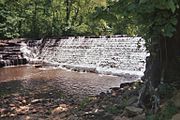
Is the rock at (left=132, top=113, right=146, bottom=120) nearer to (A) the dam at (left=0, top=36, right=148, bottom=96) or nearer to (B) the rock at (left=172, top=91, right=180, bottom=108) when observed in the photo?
(B) the rock at (left=172, top=91, right=180, bottom=108)

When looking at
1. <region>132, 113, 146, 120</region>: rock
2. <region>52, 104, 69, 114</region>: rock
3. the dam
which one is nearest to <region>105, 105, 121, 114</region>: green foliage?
<region>132, 113, 146, 120</region>: rock

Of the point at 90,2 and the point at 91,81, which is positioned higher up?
the point at 90,2

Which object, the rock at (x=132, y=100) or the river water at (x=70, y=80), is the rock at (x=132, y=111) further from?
the river water at (x=70, y=80)

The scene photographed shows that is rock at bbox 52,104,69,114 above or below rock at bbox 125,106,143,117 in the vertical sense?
below

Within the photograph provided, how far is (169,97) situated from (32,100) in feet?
17.2

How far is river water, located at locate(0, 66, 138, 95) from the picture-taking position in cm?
1202

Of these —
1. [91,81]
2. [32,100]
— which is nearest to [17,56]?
[91,81]

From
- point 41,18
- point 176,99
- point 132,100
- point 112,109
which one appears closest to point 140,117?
point 176,99

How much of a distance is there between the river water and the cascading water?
1040mm

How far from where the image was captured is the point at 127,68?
16.3 meters

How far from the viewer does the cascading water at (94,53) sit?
54.6 feet

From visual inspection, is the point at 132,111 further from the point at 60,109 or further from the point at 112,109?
the point at 60,109

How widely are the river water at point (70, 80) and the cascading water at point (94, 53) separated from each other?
1.04m

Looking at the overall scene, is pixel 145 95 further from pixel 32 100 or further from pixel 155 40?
pixel 32 100
